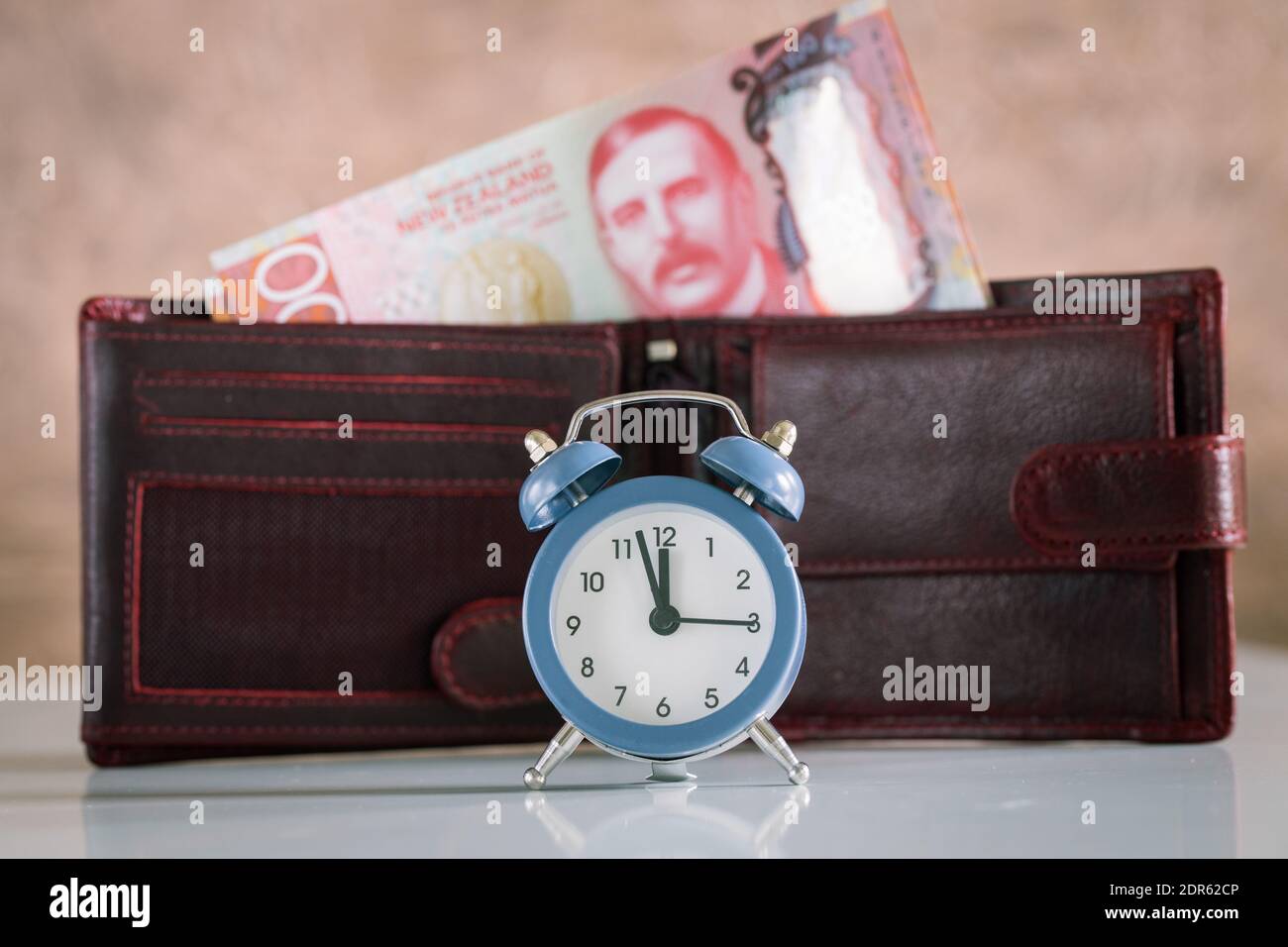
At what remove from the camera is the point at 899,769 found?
1.46 metres

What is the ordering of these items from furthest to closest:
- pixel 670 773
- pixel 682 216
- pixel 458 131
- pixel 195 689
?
pixel 458 131, pixel 682 216, pixel 195 689, pixel 670 773

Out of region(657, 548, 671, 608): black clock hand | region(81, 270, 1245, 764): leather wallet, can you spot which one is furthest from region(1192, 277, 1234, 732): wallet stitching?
region(657, 548, 671, 608): black clock hand

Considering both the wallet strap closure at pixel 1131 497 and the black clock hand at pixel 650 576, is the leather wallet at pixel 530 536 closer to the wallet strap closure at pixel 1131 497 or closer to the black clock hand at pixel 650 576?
the wallet strap closure at pixel 1131 497

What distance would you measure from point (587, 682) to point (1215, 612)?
27.2 inches

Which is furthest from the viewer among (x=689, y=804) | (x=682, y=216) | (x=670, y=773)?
(x=682, y=216)

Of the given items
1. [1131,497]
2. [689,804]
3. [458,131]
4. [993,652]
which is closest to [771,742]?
[689,804]

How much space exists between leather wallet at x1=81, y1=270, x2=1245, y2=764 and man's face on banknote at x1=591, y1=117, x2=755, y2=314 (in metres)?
0.19

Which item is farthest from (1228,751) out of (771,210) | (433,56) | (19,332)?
(19,332)

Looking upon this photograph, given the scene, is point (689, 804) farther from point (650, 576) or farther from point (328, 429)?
point (328, 429)

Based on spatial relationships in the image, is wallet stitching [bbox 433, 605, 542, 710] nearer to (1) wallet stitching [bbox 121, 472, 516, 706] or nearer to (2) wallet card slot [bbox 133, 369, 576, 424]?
(1) wallet stitching [bbox 121, 472, 516, 706]

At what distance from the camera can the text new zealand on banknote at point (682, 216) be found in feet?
5.70

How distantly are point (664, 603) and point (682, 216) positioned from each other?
59 centimetres

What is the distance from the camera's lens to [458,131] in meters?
2.62
